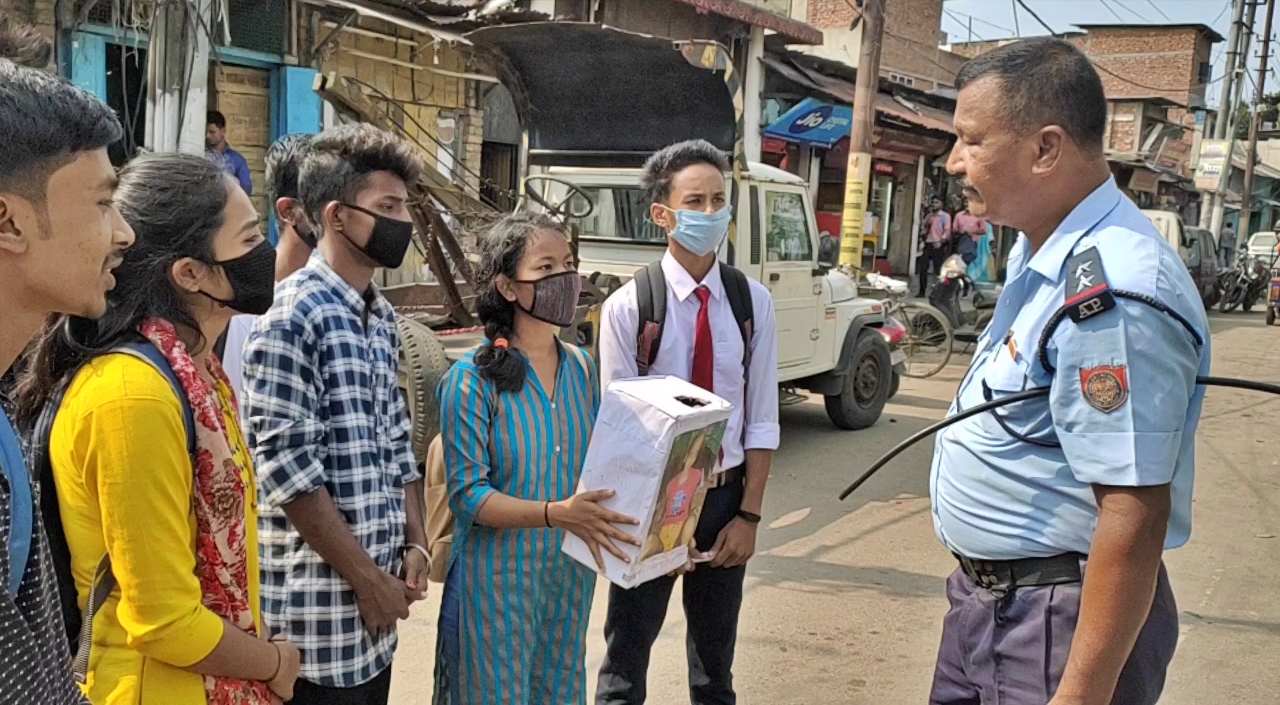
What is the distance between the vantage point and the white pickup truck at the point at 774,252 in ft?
21.0

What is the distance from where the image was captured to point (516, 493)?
2.28 m

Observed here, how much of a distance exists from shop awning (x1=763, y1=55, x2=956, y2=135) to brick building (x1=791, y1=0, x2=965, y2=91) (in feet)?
16.6

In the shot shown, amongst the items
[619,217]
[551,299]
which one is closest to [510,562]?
[551,299]

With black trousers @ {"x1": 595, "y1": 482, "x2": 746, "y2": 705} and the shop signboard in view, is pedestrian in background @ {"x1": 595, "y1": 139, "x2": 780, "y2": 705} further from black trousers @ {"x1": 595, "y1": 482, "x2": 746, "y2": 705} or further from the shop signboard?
the shop signboard

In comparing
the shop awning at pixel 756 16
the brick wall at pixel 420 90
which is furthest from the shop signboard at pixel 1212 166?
the brick wall at pixel 420 90

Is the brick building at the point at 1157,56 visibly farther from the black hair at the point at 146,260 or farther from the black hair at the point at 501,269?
the black hair at the point at 146,260

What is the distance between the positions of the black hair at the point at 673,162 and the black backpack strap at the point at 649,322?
330 mm

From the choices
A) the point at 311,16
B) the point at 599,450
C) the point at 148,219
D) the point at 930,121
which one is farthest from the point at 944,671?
the point at 930,121

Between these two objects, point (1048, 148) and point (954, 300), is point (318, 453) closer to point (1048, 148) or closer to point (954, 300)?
point (1048, 148)

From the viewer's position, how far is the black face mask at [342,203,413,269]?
2.18 metres

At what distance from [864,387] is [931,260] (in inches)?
345


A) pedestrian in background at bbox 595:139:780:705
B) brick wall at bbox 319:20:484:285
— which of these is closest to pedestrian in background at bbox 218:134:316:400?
pedestrian in background at bbox 595:139:780:705

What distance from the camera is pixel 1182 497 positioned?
172 cm

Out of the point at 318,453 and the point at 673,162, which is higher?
the point at 673,162
